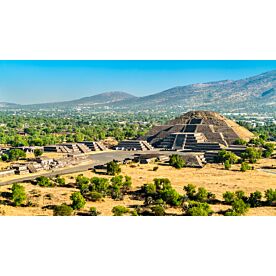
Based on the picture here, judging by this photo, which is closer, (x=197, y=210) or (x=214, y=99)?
(x=197, y=210)

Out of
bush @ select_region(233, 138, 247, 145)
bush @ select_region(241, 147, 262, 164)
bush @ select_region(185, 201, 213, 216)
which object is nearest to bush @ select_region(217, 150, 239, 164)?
bush @ select_region(241, 147, 262, 164)

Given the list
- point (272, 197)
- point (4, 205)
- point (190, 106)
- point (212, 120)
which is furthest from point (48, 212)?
point (190, 106)

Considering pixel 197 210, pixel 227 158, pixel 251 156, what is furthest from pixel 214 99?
pixel 197 210

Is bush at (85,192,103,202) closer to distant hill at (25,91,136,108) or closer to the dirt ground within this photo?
the dirt ground

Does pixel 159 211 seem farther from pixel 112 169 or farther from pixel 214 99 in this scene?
pixel 214 99

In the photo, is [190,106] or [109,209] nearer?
[109,209]

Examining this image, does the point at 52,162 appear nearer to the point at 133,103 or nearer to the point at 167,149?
the point at 167,149
